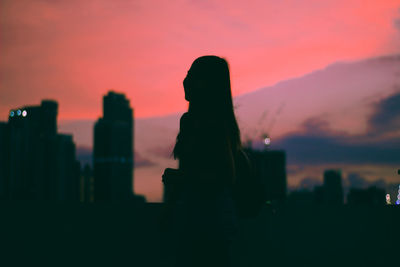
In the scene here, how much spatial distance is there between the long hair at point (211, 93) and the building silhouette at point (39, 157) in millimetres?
108456

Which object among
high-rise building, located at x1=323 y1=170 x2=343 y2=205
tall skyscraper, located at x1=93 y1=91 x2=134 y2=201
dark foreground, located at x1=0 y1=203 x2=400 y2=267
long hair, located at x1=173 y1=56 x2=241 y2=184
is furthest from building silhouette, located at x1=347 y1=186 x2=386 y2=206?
tall skyscraper, located at x1=93 y1=91 x2=134 y2=201

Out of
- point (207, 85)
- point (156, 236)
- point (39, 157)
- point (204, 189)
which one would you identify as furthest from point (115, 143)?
point (204, 189)

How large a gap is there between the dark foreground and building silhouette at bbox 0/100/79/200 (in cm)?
10734

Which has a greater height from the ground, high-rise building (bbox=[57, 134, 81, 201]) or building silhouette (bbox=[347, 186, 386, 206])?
high-rise building (bbox=[57, 134, 81, 201])

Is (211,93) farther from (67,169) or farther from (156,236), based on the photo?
(67,169)

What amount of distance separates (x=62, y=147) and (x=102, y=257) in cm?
15884

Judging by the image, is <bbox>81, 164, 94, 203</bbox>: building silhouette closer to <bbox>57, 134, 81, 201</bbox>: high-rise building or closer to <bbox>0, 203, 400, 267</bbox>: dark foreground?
<bbox>57, 134, 81, 201</bbox>: high-rise building

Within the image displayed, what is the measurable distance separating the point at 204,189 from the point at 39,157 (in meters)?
153

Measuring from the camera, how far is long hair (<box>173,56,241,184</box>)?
262cm

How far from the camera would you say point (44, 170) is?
461ft

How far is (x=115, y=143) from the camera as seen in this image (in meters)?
190

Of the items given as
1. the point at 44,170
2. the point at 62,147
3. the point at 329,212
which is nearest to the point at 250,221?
the point at 329,212

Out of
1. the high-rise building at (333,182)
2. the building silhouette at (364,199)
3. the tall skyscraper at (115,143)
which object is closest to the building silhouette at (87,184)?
the tall skyscraper at (115,143)

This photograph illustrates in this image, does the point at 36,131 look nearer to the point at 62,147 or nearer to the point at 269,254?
the point at 62,147
